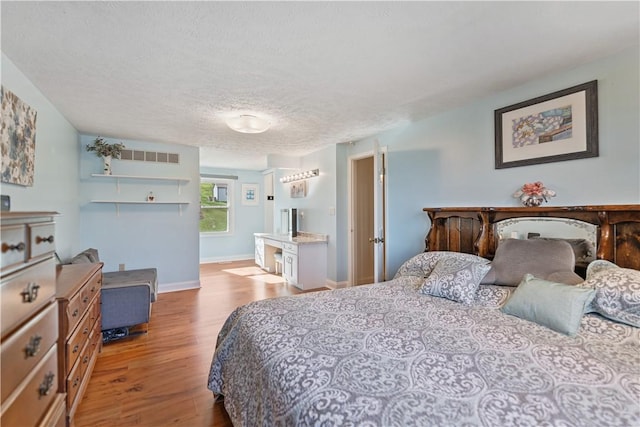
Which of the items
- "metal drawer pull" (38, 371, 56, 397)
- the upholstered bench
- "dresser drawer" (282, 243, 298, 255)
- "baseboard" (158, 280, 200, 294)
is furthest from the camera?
"dresser drawer" (282, 243, 298, 255)

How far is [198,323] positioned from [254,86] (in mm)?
2559

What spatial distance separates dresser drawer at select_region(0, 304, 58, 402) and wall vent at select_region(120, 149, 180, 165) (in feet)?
12.2

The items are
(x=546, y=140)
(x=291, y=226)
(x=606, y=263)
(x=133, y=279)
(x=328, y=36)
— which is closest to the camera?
(x=328, y=36)

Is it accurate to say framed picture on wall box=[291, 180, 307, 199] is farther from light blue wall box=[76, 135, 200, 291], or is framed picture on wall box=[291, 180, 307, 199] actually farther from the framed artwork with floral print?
the framed artwork with floral print

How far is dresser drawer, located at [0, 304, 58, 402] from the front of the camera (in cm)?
82

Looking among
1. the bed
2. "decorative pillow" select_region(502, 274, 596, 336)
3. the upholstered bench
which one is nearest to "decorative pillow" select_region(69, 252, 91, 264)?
the upholstered bench

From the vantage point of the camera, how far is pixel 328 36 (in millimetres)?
1741

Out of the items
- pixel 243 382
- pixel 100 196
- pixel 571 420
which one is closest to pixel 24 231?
pixel 243 382

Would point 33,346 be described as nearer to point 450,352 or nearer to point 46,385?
point 46,385

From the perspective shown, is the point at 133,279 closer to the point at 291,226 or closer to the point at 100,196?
the point at 100,196

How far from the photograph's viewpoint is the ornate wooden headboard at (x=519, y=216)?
75.0 inches

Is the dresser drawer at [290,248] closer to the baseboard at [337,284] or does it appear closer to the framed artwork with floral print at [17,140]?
the baseboard at [337,284]

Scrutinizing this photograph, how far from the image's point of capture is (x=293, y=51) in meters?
1.90

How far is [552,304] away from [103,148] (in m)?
4.94
